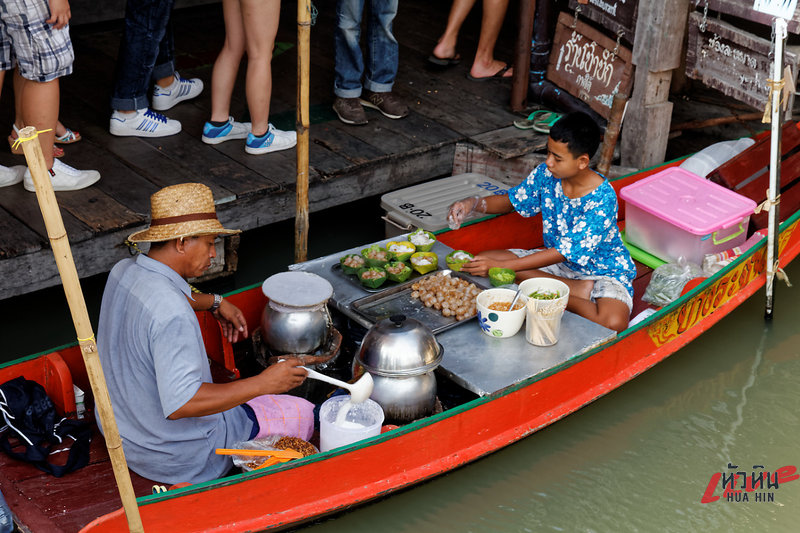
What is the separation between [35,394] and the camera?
3814mm

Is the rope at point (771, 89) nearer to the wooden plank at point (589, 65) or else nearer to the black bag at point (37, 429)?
the wooden plank at point (589, 65)

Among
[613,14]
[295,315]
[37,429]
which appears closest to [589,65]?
[613,14]

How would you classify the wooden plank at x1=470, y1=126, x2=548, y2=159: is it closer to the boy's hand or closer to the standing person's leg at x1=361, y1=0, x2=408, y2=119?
the standing person's leg at x1=361, y1=0, x2=408, y2=119

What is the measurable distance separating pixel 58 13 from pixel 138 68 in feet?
3.84

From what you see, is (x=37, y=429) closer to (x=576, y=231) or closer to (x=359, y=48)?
(x=576, y=231)

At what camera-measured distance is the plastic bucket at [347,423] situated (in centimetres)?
376

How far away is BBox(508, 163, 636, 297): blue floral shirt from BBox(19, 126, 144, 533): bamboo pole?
261cm

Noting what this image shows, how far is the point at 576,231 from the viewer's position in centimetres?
468

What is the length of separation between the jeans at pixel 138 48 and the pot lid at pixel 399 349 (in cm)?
290

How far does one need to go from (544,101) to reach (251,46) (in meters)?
2.64

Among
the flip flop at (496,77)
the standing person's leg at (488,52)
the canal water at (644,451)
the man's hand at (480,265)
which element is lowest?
the canal water at (644,451)

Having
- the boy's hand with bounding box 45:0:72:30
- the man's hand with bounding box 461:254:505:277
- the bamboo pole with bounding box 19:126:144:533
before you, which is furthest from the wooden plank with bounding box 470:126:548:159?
the bamboo pole with bounding box 19:126:144:533

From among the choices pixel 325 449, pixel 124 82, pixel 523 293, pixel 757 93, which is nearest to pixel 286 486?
pixel 325 449

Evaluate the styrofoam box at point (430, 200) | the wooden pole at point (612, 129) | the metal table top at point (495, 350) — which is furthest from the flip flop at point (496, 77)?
the metal table top at point (495, 350)
